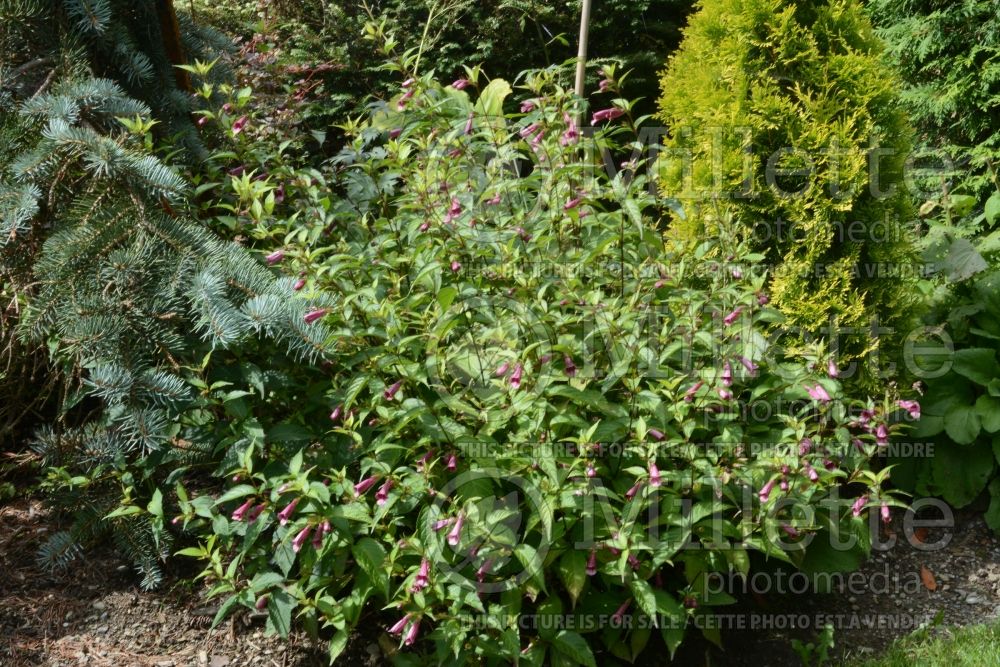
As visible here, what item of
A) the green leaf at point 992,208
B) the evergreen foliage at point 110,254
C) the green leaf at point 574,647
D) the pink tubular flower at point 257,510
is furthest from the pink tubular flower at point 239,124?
the green leaf at point 992,208

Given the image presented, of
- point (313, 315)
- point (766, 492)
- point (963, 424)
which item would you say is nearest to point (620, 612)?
point (766, 492)

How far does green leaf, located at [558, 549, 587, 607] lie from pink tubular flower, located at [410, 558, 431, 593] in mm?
403

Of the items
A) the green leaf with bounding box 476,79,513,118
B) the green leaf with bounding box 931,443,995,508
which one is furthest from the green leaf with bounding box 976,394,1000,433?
the green leaf with bounding box 476,79,513,118

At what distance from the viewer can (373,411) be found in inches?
114

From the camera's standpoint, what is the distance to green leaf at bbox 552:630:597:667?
2.71m

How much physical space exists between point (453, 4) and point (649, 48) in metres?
1.58

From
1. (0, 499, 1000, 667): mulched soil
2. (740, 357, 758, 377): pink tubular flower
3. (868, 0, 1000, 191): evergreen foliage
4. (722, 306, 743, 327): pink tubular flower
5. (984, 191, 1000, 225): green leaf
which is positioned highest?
(868, 0, 1000, 191): evergreen foliage

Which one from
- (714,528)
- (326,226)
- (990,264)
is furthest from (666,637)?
(990,264)

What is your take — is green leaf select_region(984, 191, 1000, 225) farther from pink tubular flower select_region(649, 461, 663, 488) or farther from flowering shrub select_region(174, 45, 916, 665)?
pink tubular flower select_region(649, 461, 663, 488)

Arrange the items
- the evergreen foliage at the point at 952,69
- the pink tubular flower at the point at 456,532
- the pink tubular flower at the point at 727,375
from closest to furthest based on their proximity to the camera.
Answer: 1. the pink tubular flower at the point at 456,532
2. the pink tubular flower at the point at 727,375
3. the evergreen foliage at the point at 952,69

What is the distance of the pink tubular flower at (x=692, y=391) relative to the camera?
8.87 ft

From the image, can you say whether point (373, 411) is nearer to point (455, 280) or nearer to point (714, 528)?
point (455, 280)

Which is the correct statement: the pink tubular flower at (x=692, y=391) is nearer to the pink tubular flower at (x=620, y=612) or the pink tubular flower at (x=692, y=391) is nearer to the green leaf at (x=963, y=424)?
the pink tubular flower at (x=620, y=612)

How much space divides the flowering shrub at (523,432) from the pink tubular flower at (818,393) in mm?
19
